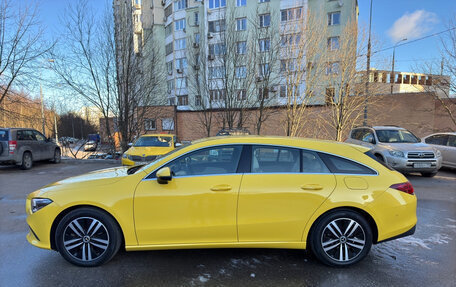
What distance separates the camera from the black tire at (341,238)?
2854mm

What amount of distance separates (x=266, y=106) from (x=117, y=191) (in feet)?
51.8

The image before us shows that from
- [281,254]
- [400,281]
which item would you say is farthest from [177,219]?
[400,281]

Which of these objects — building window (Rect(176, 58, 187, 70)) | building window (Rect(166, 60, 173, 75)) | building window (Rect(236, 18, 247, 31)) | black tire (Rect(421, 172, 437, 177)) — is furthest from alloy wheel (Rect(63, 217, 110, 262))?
building window (Rect(166, 60, 173, 75))

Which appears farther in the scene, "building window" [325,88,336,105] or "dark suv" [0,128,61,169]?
"building window" [325,88,336,105]

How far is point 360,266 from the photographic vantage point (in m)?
2.91

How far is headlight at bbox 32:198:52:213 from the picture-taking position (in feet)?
9.24

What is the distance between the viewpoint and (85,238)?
9.32 ft

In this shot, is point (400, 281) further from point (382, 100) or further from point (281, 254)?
point (382, 100)

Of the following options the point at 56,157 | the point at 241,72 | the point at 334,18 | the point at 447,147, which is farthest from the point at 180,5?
the point at 447,147

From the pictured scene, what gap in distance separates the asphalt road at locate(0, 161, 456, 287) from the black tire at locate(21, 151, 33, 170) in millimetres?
7847

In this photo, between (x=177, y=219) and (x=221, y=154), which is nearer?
(x=177, y=219)

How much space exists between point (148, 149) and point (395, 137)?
8886mm

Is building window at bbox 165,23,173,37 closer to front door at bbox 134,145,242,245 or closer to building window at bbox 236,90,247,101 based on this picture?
building window at bbox 236,90,247,101

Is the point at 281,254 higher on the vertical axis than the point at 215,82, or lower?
lower
